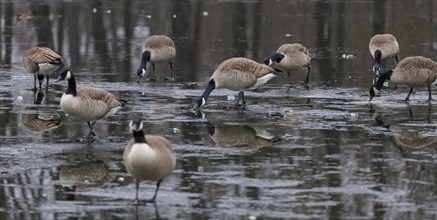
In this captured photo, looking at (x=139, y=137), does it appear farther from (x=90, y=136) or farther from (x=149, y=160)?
(x=90, y=136)

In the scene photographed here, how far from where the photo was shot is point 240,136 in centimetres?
1265

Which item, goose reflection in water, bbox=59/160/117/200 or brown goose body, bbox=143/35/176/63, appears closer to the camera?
goose reflection in water, bbox=59/160/117/200

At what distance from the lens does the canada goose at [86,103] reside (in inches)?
466

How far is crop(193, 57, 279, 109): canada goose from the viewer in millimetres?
14601

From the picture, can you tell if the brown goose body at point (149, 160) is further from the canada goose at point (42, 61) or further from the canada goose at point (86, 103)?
the canada goose at point (42, 61)

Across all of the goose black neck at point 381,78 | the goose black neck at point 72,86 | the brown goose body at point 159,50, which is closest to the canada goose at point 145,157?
the goose black neck at point 72,86

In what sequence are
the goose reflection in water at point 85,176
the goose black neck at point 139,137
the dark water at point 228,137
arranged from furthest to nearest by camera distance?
the goose reflection in water at point 85,176, the dark water at point 228,137, the goose black neck at point 139,137

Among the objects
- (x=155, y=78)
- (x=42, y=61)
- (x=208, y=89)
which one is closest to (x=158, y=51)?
(x=155, y=78)

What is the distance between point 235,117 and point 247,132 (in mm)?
1135

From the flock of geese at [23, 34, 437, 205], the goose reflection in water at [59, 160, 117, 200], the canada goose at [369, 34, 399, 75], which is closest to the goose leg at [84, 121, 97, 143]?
the flock of geese at [23, 34, 437, 205]

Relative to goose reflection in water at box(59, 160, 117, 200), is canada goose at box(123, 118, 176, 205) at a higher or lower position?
higher

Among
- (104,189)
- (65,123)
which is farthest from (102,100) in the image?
(104,189)

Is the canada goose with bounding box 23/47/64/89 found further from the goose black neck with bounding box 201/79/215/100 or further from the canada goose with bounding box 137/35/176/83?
the goose black neck with bounding box 201/79/215/100

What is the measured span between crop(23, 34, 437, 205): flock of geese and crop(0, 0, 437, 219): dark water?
0.32 metres
